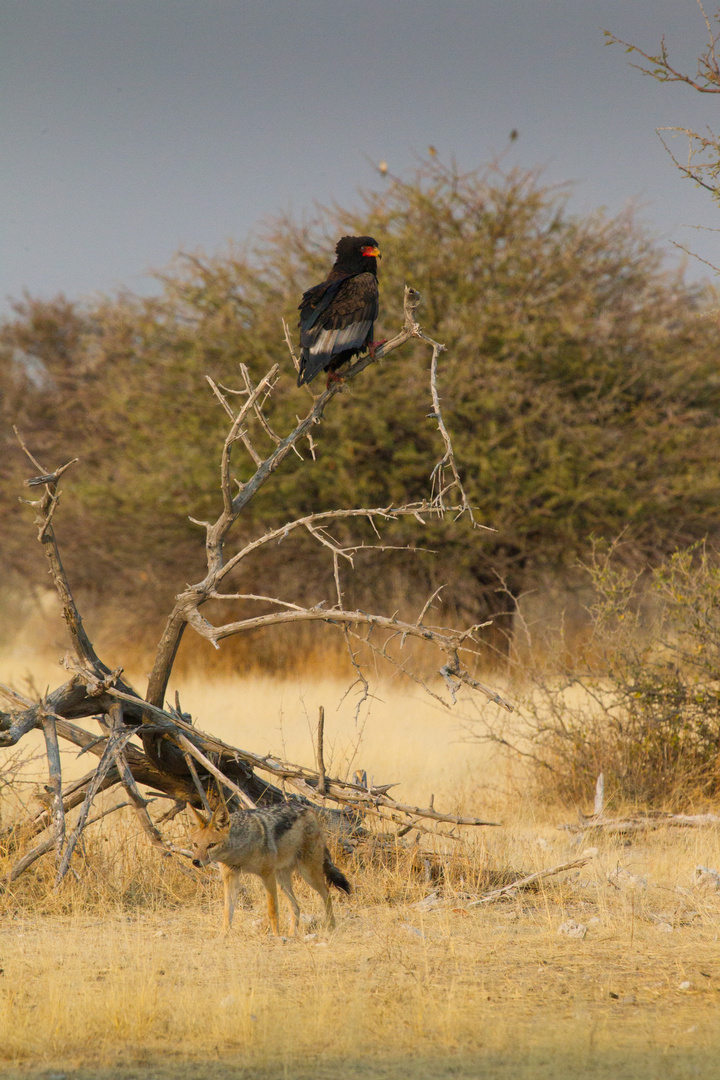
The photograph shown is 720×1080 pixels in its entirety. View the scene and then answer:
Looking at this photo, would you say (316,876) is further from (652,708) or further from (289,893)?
(652,708)

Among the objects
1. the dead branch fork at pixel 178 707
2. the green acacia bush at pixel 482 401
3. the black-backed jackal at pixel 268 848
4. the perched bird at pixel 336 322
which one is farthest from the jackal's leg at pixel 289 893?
the green acacia bush at pixel 482 401

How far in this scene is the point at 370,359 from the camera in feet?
17.6

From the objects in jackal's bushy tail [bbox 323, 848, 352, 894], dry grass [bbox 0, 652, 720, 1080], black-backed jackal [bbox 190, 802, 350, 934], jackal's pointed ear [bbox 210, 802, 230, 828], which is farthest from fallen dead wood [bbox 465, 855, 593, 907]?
jackal's pointed ear [bbox 210, 802, 230, 828]

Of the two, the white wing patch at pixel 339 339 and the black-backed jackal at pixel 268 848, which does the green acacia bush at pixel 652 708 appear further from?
the black-backed jackal at pixel 268 848

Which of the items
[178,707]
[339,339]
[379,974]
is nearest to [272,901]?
[379,974]

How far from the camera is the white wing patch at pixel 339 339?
222 inches

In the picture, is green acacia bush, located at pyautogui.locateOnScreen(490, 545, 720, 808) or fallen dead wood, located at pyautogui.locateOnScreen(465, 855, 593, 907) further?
green acacia bush, located at pyautogui.locateOnScreen(490, 545, 720, 808)

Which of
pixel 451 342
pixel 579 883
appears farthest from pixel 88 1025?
pixel 451 342

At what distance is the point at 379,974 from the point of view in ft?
13.5

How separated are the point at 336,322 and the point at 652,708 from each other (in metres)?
3.76

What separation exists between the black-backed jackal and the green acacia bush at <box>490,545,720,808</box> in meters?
3.05

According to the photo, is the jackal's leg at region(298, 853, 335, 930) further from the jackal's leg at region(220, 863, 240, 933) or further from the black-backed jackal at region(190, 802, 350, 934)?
the jackal's leg at region(220, 863, 240, 933)

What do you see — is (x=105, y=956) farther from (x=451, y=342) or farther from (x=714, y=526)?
(x=714, y=526)

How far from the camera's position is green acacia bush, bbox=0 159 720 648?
44.9 feet
